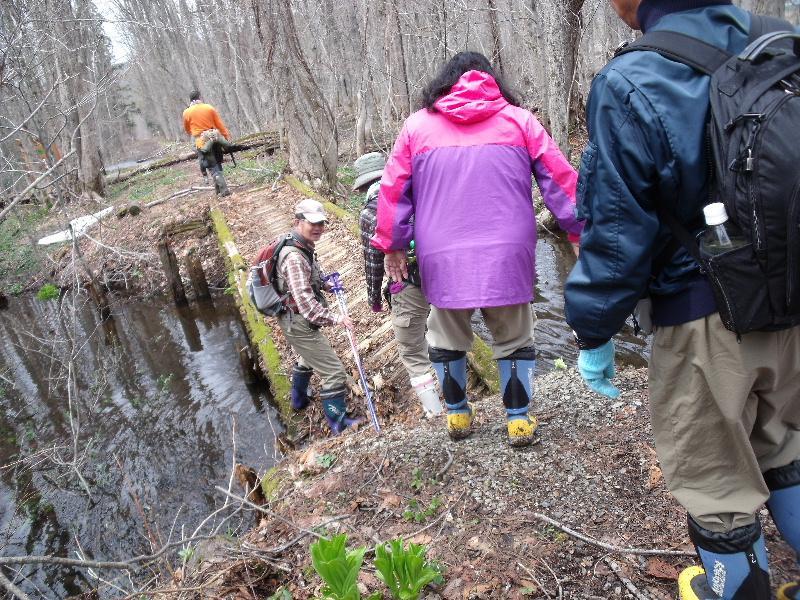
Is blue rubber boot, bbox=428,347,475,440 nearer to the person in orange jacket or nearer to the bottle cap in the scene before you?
the bottle cap

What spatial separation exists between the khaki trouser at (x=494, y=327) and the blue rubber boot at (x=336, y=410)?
2431 millimetres

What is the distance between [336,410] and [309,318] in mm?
1080

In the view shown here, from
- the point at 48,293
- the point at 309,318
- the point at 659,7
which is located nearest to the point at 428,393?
the point at 309,318

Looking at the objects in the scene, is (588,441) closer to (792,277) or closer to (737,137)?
(792,277)

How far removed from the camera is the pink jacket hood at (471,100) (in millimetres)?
2912

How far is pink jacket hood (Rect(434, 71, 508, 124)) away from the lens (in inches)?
115

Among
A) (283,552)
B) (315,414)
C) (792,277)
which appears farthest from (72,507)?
(792,277)

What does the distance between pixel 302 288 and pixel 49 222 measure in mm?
18052

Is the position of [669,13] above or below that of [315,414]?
above

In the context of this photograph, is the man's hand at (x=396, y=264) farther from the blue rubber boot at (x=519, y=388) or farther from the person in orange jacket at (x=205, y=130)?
the person in orange jacket at (x=205, y=130)

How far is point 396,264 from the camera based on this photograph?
3432 mm

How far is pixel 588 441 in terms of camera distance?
3.37 metres

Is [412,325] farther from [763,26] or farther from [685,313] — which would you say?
[763,26]

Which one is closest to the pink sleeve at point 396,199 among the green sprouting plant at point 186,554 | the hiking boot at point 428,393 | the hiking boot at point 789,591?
the hiking boot at point 428,393
